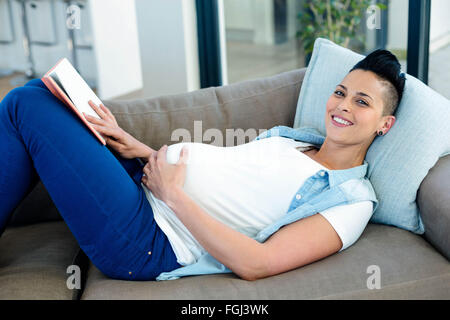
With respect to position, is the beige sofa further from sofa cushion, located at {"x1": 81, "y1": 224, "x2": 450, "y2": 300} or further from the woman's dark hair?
the woman's dark hair

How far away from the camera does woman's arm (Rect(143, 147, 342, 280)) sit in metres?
1.26

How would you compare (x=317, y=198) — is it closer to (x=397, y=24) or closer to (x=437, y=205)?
(x=437, y=205)

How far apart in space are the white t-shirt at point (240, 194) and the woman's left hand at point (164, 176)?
0.04m

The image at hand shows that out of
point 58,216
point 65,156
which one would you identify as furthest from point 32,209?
point 65,156

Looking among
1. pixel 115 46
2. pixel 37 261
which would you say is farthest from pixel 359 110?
pixel 115 46

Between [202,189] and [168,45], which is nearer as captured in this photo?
[202,189]

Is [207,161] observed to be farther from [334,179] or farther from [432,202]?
[432,202]

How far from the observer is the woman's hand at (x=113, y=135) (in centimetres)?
150

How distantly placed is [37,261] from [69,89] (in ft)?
1.61

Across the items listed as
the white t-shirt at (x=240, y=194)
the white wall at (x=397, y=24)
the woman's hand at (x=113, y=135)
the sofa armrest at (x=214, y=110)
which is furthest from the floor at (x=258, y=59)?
the white t-shirt at (x=240, y=194)

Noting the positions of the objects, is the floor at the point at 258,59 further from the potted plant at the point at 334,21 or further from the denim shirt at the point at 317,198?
the denim shirt at the point at 317,198

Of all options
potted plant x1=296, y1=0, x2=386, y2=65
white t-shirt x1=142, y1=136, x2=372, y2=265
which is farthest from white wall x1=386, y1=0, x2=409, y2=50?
white t-shirt x1=142, y1=136, x2=372, y2=265

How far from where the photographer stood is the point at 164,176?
1419 millimetres

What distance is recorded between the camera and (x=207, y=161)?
1.48m
